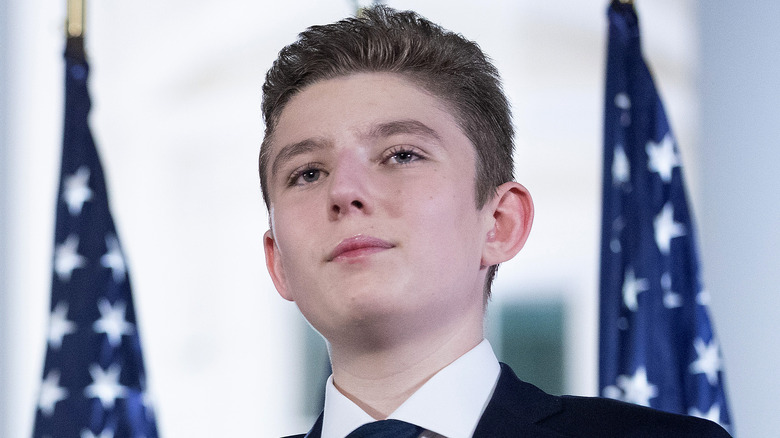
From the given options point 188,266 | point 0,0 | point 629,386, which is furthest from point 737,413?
point 0,0

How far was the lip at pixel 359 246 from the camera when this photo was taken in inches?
45.2

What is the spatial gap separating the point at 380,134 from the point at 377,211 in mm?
133

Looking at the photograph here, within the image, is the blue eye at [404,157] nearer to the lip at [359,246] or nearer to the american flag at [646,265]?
the lip at [359,246]

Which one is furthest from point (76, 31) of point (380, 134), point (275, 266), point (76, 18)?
point (380, 134)

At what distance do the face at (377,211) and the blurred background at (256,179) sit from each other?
5.28 ft

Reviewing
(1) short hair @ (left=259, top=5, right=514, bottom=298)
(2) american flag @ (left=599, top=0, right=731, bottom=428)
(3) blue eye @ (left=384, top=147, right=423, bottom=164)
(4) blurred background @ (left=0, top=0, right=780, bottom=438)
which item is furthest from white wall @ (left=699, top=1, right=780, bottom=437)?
(3) blue eye @ (left=384, top=147, right=423, bottom=164)

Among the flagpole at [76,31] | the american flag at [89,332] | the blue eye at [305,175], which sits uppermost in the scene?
the flagpole at [76,31]

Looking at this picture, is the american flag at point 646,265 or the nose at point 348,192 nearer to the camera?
the nose at point 348,192

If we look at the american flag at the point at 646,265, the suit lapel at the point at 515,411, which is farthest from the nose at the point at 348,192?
the american flag at the point at 646,265

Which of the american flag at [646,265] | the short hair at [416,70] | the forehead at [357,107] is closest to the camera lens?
the forehead at [357,107]

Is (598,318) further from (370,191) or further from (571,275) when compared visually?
(370,191)

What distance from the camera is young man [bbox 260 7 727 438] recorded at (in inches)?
45.8

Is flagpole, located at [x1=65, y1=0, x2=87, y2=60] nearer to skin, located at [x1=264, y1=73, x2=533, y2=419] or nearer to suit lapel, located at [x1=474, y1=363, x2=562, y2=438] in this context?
skin, located at [x1=264, y1=73, x2=533, y2=419]

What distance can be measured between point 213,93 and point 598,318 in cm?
153
